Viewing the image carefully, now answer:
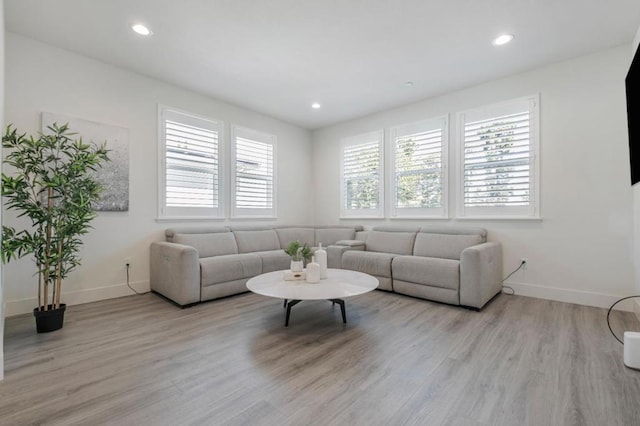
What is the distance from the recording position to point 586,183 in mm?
3209

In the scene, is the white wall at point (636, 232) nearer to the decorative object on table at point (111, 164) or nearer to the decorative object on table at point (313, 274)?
the decorative object on table at point (313, 274)

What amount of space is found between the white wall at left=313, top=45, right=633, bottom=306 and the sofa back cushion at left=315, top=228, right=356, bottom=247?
2127mm

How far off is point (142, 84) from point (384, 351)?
418 cm

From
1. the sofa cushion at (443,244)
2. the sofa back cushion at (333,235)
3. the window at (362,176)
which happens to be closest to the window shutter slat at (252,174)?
the sofa back cushion at (333,235)

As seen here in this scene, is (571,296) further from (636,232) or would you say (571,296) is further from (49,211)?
(49,211)

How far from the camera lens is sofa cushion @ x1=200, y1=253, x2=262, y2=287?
3.32 m

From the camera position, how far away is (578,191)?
325cm

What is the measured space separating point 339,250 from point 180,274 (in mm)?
2174

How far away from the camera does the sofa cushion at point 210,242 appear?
148 inches

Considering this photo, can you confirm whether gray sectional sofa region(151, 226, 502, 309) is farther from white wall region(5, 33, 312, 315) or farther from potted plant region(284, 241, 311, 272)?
potted plant region(284, 241, 311, 272)

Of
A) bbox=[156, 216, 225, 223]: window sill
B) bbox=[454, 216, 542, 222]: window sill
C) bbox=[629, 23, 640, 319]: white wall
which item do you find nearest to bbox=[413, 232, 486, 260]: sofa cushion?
bbox=[454, 216, 542, 222]: window sill

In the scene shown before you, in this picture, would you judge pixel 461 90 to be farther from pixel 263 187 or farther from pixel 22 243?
pixel 22 243

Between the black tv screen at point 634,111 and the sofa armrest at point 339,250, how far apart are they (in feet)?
10.0

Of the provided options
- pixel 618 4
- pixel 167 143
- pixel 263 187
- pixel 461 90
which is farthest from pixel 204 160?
pixel 618 4
